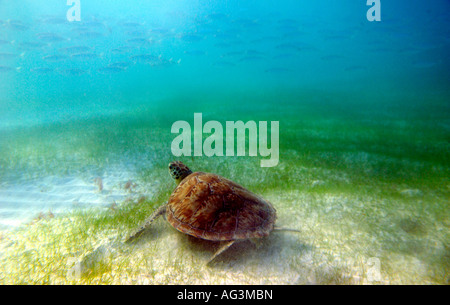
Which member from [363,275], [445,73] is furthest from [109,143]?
[445,73]

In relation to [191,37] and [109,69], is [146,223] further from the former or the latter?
[191,37]

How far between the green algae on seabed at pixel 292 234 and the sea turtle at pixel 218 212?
0.50 metres

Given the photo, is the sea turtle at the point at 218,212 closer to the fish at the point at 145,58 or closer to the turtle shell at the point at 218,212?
the turtle shell at the point at 218,212

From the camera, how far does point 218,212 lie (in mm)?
3018

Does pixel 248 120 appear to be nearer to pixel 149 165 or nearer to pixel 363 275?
pixel 149 165

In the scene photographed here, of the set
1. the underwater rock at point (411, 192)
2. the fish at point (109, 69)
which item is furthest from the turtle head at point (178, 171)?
the fish at point (109, 69)

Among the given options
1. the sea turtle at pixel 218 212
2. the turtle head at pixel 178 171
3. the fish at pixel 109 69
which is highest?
the fish at pixel 109 69

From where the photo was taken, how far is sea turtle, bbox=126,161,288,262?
9.45ft

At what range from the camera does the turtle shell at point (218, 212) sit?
289 centimetres

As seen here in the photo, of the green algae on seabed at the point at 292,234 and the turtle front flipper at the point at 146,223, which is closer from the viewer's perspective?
the green algae on seabed at the point at 292,234

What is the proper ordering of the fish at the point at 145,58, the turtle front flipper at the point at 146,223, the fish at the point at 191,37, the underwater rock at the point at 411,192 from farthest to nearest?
the fish at the point at 191,37
the fish at the point at 145,58
the underwater rock at the point at 411,192
the turtle front flipper at the point at 146,223

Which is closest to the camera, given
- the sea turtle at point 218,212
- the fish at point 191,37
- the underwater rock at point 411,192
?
the sea turtle at point 218,212

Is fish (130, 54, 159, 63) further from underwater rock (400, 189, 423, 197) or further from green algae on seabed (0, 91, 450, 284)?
underwater rock (400, 189, 423, 197)

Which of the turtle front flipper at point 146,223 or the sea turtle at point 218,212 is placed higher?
the sea turtle at point 218,212
